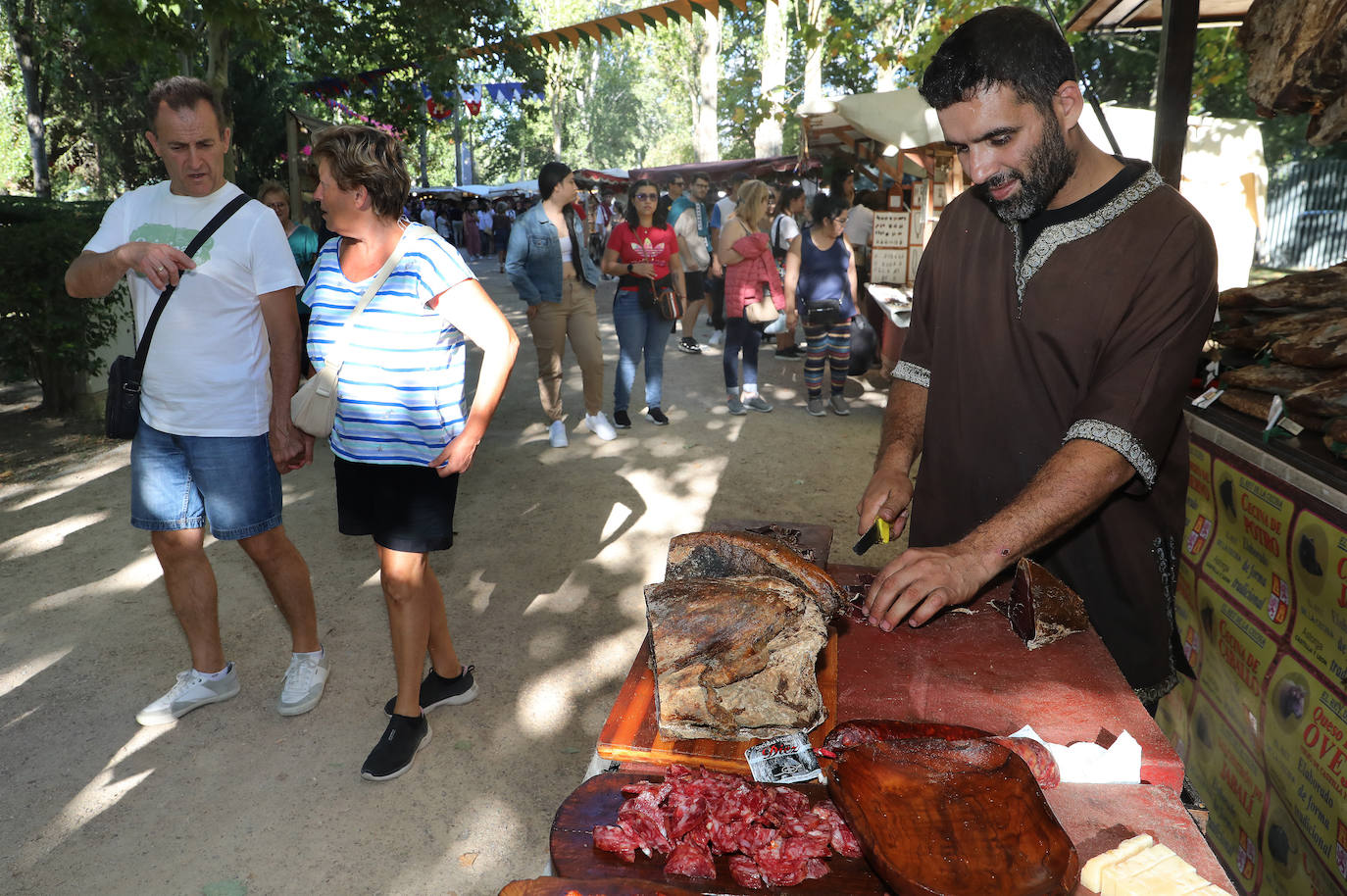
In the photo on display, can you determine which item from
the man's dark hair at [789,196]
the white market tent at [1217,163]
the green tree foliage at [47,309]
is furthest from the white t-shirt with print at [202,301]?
the white market tent at [1217,163]

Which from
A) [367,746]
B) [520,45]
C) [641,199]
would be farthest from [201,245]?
[520,45]

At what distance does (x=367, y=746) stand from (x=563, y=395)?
5.95 meters

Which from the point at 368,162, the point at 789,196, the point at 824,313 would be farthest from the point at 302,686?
the point at 789,196

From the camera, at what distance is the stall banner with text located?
7.47ft

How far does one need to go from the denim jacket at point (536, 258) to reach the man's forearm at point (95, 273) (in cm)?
372

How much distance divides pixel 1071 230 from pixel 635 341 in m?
5.91

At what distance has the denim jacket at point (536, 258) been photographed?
22.0 ft

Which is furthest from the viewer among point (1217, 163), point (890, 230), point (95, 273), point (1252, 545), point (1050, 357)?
point (1217, 163)

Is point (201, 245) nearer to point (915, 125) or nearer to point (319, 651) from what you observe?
point (319, 651)

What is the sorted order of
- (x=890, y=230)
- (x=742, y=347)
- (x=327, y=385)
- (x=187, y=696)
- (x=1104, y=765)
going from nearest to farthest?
(x=1104, y=765) < (x=327, y=385) < (x=187, y=696) < (x=742, y=347) < (x=890, y=230)

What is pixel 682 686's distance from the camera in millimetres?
1549

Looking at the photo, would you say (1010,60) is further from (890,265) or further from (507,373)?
(890,265)

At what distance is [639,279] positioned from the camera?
752 centimetres

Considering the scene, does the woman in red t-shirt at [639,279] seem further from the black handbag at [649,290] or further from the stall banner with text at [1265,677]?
the stall banner with text at [1265,677]
